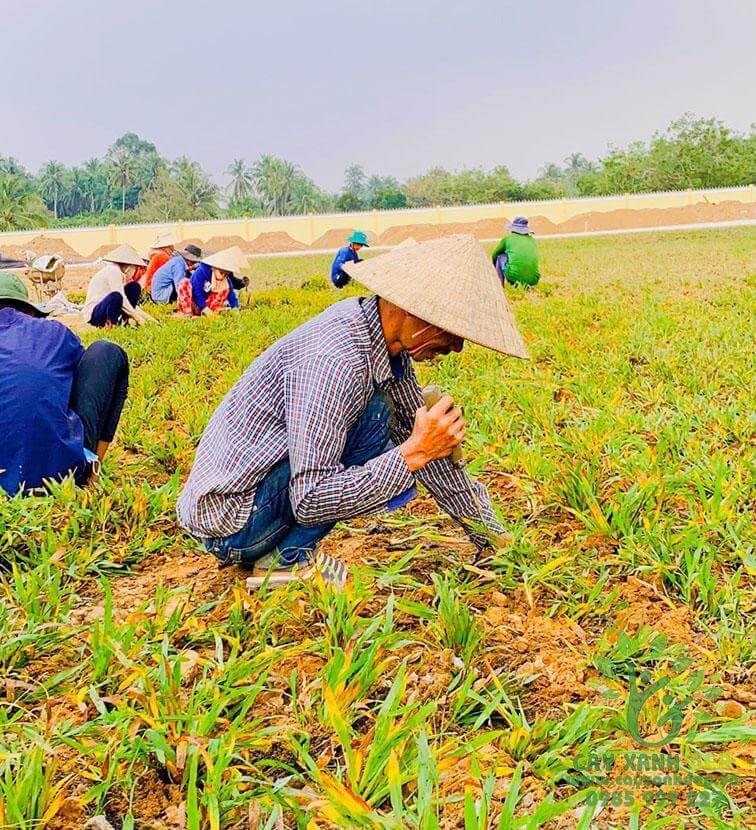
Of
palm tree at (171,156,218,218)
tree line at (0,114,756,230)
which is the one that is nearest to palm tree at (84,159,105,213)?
tree line at (0,114,756,230)

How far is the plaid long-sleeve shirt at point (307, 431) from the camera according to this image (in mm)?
2258

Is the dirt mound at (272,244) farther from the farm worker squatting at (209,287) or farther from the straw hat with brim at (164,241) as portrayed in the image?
the farm worker squatting at (209,287)

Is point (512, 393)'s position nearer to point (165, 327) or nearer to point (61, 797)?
point (61, 797)

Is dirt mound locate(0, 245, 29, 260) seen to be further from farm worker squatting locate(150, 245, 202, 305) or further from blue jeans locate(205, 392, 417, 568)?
blue jeans locate(205, 392, 417, 568)

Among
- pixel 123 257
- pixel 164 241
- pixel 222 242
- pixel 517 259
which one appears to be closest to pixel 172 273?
pixel 164 241

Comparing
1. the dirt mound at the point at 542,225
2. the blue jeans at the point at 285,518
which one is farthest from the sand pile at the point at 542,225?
the blue jeans at the point at 285,518

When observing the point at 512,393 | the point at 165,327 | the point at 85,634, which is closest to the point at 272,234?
the point at 165,327

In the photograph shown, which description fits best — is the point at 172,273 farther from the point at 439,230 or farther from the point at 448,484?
the point at 439,230

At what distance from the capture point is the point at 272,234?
36281mm

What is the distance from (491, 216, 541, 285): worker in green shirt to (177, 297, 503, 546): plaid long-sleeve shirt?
7716 mm

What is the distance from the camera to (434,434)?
2.28 meters

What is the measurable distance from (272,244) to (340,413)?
34602 millimetres

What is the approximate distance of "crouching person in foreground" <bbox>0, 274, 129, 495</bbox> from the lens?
3135 millimetres

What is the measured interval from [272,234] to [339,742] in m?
35.7
